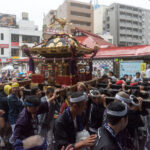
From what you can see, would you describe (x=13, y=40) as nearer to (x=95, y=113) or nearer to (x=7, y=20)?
(x=7, y=20)

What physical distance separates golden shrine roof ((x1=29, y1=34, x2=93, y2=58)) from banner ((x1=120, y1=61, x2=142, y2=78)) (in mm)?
4117

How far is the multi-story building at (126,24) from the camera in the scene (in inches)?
1917

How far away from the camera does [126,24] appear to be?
163 ft

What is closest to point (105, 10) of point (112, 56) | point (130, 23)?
point (130, 23)

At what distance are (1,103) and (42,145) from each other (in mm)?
2588

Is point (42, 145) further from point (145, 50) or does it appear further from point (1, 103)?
point (145, 50)

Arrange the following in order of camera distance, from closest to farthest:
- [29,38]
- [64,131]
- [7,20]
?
[64,131] → [29,38] → [7,20]

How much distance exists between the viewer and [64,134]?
75.5 inches

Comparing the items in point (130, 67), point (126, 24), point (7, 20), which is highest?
point (126, 24)

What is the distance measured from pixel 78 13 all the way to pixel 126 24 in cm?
1474

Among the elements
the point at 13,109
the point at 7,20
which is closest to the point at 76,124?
the point at 13,109

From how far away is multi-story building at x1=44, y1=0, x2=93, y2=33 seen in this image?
42.6 metres

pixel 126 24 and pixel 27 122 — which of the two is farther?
pixel 126 24

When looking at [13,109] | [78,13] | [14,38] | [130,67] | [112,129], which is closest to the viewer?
[112,129]
